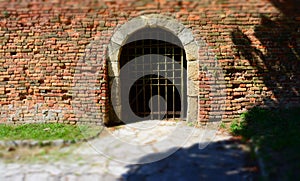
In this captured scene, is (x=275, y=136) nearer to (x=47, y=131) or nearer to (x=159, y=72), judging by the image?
(x=159, y=72)

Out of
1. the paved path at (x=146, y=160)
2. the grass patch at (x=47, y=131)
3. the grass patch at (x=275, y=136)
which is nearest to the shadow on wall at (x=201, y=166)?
the paved path at (x=146, y=160)

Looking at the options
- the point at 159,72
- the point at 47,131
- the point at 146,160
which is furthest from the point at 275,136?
the point at 47,131

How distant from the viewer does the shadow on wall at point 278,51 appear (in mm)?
4734

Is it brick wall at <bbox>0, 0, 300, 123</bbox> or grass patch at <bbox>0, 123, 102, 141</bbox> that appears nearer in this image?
grass patch at <bbox>0, 123, 102, 141</bbox>

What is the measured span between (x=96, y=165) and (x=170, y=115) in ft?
8.28

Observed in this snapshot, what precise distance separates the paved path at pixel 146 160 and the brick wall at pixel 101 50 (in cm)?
84

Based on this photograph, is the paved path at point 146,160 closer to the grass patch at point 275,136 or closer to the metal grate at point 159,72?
the grass patch at point 275,136

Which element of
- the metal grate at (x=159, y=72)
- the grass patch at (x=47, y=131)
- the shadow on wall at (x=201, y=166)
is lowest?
the shadow on wall at (x=201, y=166)

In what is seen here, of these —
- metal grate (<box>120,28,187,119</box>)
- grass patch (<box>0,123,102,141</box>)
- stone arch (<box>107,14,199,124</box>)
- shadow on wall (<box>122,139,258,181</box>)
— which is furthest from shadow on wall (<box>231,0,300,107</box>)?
grass patch (<box>0,123,102,141</box>)

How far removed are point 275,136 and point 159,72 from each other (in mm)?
2675

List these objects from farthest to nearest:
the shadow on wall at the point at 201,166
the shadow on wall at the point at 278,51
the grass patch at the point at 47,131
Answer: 1. the shadow on wall at the point at 278,51
2. the grass patch at the point at 47,131
3. the shadow on wall at the point at 201,166

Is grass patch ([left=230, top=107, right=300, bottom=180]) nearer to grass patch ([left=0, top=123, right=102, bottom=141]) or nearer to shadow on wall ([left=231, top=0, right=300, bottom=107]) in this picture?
shadow on wall ([left=231, top=0, right=300, bottom=107])

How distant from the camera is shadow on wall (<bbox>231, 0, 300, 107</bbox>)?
4.73m

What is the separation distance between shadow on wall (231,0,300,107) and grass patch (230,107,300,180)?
402mm
